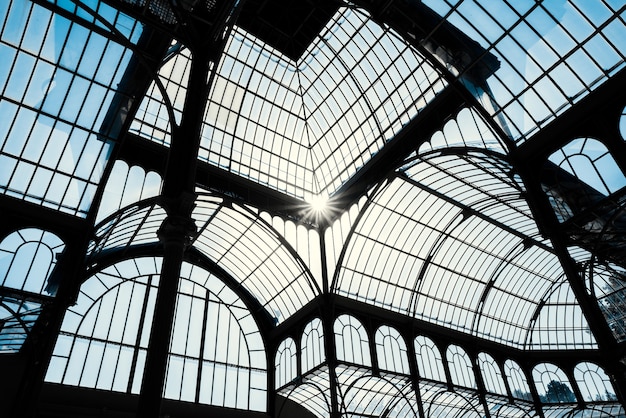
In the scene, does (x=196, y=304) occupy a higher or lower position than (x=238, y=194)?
lower

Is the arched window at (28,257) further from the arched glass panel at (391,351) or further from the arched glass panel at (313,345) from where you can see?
the arched glass panel at (391,351)

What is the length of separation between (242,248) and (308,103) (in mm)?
12498

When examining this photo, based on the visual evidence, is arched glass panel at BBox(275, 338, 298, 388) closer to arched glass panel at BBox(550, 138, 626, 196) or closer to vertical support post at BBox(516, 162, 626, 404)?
vertical support post at BBox(516, 162, 626, 404)

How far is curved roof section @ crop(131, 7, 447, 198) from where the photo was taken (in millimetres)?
28984

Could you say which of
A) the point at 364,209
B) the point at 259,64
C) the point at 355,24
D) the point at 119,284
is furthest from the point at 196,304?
the point at 355,24

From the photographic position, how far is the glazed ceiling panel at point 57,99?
71.3ft

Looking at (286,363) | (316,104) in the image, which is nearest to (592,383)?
(286,363)

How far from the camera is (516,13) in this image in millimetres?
22062

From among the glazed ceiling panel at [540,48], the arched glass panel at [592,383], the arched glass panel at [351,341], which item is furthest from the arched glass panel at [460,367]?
the glazed ceiling panel at [540,48]

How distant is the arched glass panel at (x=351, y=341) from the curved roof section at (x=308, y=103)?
9.71 m

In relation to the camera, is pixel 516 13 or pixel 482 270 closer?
pixel 516 13

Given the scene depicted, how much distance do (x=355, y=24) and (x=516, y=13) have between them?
1042cm

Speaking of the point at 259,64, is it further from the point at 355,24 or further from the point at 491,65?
the point at 491,65

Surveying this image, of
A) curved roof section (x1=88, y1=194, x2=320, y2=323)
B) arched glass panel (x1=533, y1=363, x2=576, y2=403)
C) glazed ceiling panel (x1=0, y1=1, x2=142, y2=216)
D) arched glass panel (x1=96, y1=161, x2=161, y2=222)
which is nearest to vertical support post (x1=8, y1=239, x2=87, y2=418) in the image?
glazed ceiling panel (x1=0, y1=1, x2=142, y2=216)
